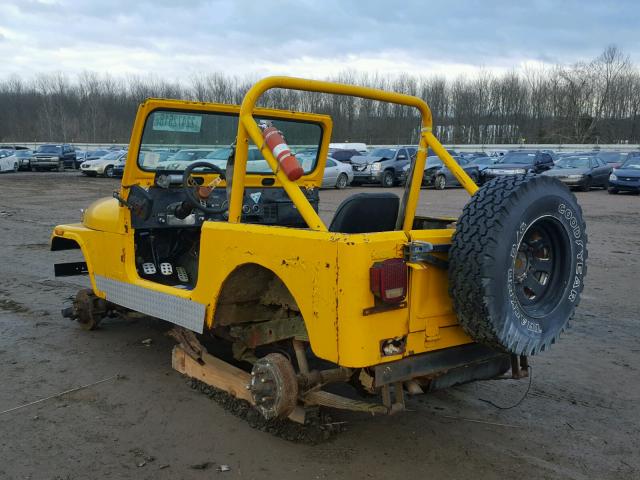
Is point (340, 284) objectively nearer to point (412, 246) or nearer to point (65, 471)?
point (412, 246)

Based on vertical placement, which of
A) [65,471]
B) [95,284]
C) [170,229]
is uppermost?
[170,229]

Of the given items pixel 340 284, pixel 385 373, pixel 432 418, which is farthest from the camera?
pixel 432 418

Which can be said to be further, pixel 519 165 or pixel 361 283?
pixel 519 165

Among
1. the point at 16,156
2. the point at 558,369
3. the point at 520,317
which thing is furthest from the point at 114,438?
the point at 16,156

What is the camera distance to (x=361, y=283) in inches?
108

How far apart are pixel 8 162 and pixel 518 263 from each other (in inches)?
1432

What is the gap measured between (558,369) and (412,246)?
2438 millimetres

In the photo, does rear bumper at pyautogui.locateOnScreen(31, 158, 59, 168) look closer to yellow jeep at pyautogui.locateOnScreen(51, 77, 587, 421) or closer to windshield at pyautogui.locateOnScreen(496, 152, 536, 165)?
windshield at pyautogui.locateOnScreen(496, 152, 536, 165)

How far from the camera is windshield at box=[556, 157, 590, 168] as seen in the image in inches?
875

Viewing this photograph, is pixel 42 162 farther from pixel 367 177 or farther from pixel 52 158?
pixel 367 177

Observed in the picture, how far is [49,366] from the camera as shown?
4688 millimetres

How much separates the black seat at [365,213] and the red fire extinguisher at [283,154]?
55 cm

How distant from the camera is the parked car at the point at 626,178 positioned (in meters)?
20.2

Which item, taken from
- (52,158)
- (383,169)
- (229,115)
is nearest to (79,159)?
(52,158)
